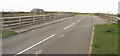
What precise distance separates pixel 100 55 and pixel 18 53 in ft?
12.7

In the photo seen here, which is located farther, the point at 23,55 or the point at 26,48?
the point at 26,48

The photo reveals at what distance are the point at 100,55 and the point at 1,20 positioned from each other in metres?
12.1

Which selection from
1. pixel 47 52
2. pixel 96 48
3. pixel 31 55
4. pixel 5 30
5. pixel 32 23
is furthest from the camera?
pixel 32 23

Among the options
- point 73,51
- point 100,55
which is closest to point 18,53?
point 73,51

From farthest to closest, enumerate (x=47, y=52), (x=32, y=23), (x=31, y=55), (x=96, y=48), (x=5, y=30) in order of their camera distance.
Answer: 1. (x=32, y=23)
2. (x=5, y=30)
3. (x=96, y=48)
4. (x=47, y=52)
5. (x=31, y=55)

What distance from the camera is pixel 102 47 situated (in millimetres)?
13984

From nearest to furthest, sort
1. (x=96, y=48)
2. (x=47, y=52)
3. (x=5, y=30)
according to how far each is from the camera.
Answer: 1. (x=47, y=52)
2. (x=96, y=48)
3. (x=5, y=30)

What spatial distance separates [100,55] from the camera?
465 inches

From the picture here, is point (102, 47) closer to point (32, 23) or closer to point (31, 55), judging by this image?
point (31, 55)

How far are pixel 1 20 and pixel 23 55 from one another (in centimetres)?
1055

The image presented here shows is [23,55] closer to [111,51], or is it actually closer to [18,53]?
[18,53]

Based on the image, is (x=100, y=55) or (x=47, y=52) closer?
(x=100, y=55)

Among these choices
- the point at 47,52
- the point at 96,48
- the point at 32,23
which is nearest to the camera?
the point at 47,52

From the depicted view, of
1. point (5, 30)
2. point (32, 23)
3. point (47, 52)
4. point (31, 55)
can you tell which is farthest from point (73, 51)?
point (32, 23)
